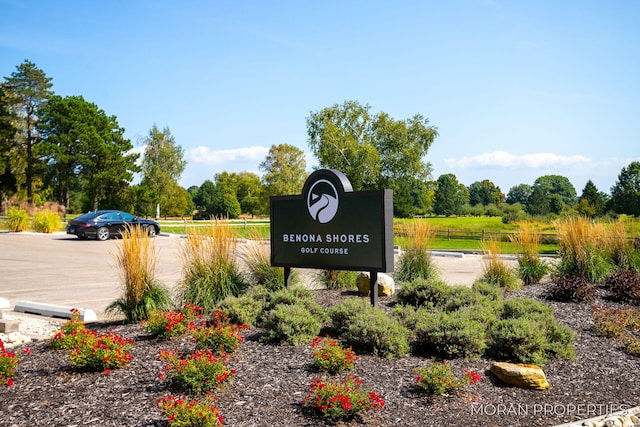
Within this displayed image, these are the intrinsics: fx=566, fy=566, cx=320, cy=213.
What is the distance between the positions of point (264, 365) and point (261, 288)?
8.36 feet

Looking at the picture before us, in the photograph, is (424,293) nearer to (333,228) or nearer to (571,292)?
(333,228)

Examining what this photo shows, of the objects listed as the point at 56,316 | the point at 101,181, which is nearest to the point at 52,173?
the point at 101,181

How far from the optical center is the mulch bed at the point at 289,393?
4.46 meters

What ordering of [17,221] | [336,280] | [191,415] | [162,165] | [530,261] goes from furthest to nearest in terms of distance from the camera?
[162,165], [17,221], [530,261], [336,280], [191,415]

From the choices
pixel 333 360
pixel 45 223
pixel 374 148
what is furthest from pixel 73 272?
pixel 374 148

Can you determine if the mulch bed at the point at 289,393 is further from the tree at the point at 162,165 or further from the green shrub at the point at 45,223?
the tree at the point at 162,165

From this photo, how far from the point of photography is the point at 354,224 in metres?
8.00

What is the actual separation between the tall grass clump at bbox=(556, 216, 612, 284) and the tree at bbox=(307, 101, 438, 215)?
114ft

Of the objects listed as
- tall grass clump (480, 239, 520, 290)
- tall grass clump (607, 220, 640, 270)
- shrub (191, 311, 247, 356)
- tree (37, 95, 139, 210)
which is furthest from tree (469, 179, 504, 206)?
shrub (191, 311, 247, 356)

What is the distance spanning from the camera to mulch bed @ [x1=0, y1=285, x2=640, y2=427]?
14.6ft

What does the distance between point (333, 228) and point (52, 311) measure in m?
4.64

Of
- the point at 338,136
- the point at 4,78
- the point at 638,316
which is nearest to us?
the point at 638,316

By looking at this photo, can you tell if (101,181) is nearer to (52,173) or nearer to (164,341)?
(52,173)

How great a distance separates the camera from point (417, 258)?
10453 millimetres
